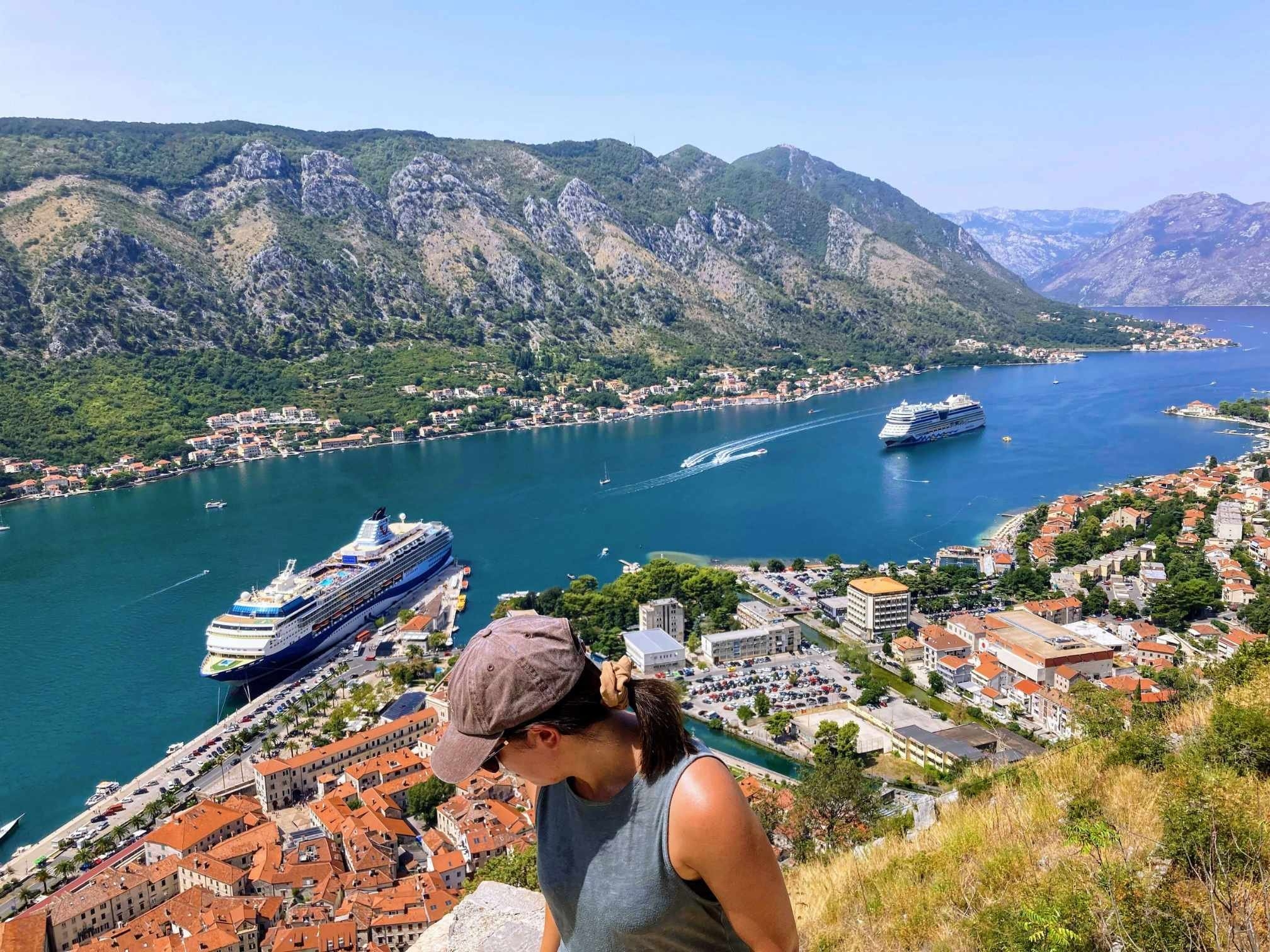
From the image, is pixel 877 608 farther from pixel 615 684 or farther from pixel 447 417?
pixel 447 417

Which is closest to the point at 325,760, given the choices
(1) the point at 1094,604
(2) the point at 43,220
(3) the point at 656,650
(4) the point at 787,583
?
(3) the point at 656,650

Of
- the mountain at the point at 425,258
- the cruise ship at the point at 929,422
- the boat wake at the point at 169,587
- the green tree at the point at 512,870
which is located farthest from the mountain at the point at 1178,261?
the green tree at the point at 512,870

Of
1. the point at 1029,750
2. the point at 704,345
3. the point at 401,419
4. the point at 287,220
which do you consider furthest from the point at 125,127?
the point at 1029,750

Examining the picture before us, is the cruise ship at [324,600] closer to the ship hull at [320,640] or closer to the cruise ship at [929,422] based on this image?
the ship hull at [320,640]

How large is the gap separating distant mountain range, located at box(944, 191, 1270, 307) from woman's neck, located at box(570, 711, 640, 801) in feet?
444

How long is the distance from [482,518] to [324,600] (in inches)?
338

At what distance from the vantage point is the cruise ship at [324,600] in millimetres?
15312

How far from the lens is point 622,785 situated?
2.80 ft

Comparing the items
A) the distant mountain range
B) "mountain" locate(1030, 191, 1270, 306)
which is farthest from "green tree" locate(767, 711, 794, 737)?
"mountain" locate(1030, 191, 1270, 306)

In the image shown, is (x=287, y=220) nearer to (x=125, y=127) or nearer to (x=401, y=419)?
(x=125, y=127)

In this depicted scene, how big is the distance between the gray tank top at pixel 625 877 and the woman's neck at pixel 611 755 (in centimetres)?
1

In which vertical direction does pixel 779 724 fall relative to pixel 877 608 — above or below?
below

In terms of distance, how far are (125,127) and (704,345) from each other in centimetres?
4747

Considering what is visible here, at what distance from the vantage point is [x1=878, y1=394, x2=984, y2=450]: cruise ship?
3503cm
